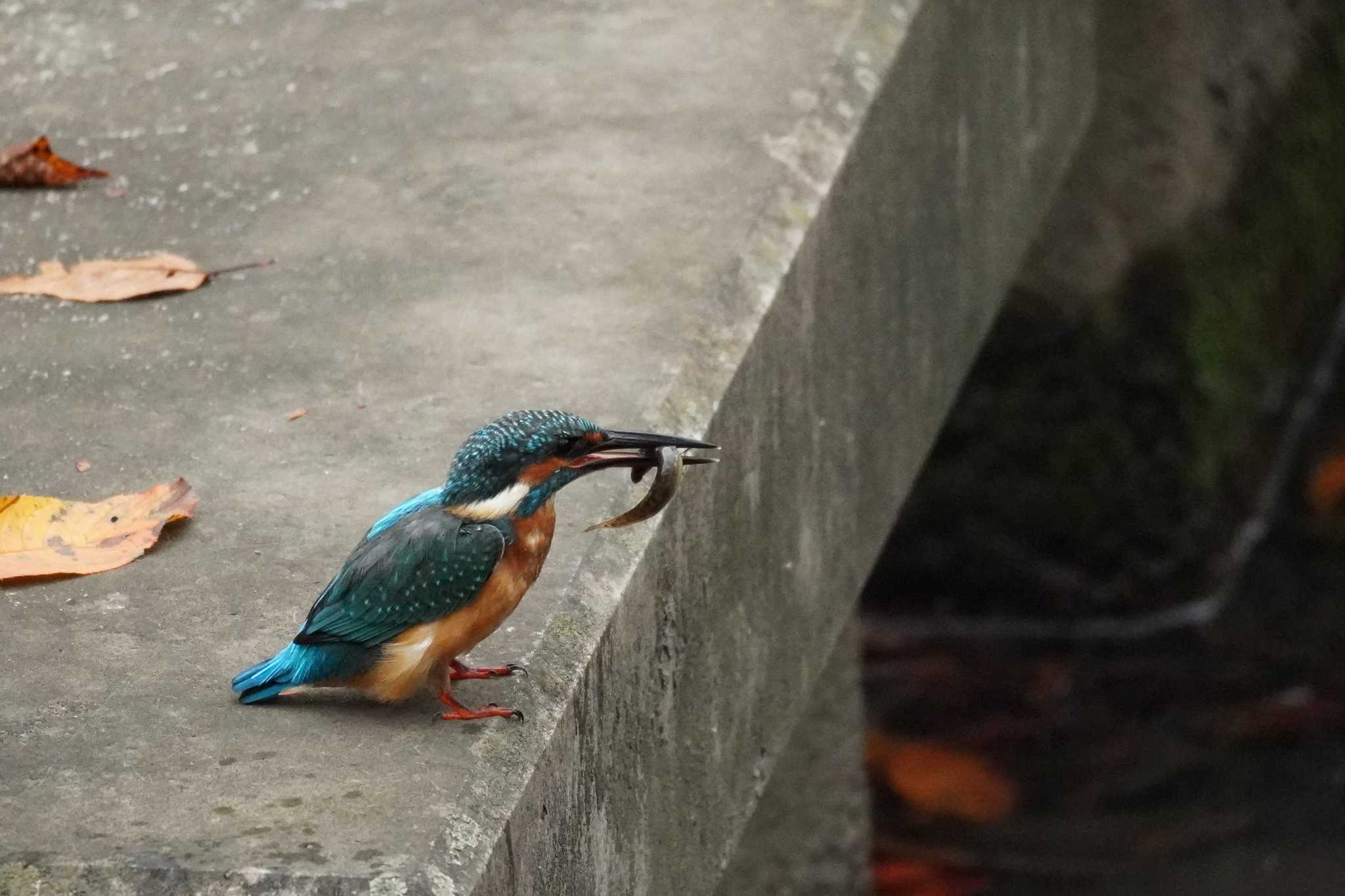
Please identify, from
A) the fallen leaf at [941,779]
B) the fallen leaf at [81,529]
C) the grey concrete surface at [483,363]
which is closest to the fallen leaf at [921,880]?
the fallen leaf at [941,779]

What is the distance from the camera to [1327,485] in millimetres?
6027

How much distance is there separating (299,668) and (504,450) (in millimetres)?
300

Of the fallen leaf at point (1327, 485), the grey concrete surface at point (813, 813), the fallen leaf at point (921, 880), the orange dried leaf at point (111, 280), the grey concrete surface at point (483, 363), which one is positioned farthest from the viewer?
the fallen leaf at point (1327, 485)

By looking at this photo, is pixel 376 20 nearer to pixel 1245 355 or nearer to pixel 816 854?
pixel 816 854

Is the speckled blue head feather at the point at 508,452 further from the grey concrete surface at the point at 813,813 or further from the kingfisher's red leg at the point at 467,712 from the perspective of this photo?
the grey concrete surface at the point at 813,813

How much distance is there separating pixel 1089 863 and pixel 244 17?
3.05 m

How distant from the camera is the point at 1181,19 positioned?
534 centimetres

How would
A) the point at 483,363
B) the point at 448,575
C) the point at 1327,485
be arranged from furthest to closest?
the point at 1327,485 < the point at 483,363 < the point at 448,575

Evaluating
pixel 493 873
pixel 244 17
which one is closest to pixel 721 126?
pixel 244 17

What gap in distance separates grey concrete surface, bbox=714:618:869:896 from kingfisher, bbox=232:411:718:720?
262cm

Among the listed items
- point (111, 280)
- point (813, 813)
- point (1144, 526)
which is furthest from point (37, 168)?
point (1144, 526)

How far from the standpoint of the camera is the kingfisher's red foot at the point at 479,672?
1928mm

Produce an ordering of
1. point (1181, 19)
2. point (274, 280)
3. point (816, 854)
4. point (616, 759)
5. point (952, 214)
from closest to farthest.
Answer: point (616, 759) < point (274, 280) < point (952, 214) < point (816, 854) < point (1181, 19)

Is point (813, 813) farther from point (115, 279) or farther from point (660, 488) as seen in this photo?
point (660, 488)
